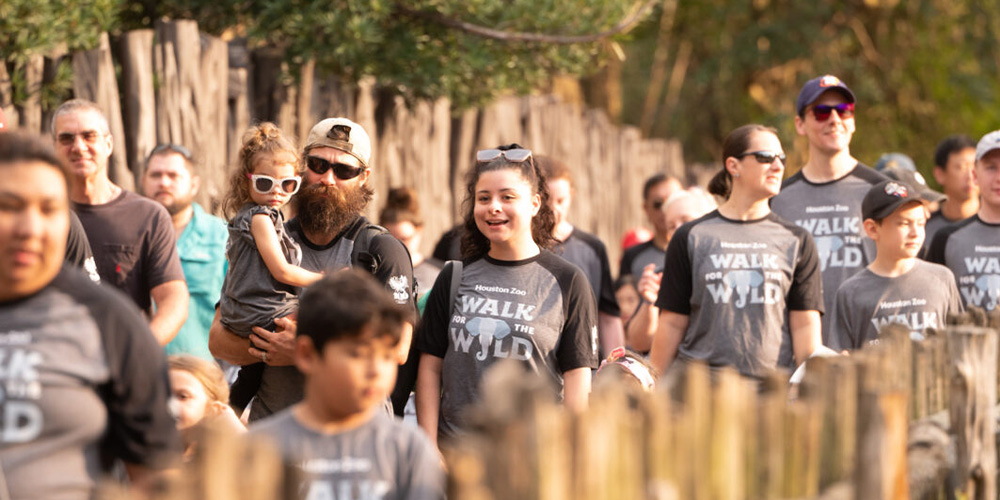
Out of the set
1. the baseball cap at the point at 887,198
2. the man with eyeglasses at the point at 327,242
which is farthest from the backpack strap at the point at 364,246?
the baseball cap at the point at 887,198

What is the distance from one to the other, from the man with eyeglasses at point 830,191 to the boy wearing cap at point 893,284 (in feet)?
1.21

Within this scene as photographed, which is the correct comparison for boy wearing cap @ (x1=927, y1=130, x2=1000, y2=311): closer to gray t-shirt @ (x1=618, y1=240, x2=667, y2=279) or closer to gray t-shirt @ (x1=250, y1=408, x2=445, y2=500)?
gray t-shirt @ (x1=618, y1=240, x2=667, y2=279)

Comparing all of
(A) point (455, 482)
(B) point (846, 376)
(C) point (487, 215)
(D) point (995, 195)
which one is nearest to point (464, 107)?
(D) point (995, 195)

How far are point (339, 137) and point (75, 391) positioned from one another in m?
2.17

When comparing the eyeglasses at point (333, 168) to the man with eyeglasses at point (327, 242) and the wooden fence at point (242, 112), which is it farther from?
the wooden fence at point (242, 112)

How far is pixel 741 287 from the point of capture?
579cm

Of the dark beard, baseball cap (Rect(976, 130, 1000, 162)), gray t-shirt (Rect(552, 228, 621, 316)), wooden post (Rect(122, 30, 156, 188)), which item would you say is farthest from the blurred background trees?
baseball cap (Rect(976, 130, 1000, 162))

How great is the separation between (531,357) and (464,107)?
590 cm

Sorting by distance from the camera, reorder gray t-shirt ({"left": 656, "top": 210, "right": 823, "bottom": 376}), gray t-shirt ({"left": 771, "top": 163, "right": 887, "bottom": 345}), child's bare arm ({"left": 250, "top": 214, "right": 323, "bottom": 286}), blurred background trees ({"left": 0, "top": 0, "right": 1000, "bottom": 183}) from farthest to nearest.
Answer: blurred background trees ({"left": 0, "top": 0, "right": 1000, "bottom": 183}) < gray t-shirt ({"left": 771, "top": 163, "right": 887, "bottom": 345}) < gray t-shirt ({"left": 656, "top": 210, "right": 823, "bottom": 376}) < child's bare arm ({"left": 250, "top": 214, "right": 323, "bottom": 286})

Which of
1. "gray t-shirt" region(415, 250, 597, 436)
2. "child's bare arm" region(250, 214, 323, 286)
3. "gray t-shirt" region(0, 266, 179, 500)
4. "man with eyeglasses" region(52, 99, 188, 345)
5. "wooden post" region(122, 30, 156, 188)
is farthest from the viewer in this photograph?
"wooden post" region(122, 30, 156, 188)

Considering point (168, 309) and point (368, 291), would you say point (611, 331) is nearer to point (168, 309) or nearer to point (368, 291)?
point (168, 309)

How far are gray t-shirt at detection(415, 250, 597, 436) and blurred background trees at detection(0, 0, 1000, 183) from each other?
134 inches

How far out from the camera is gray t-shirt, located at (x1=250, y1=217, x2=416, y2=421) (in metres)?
4.70

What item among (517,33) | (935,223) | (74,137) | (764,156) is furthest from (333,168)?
(517,33)
